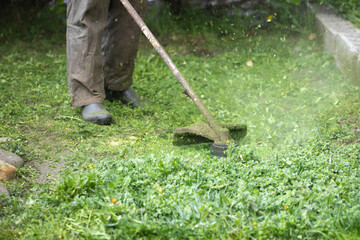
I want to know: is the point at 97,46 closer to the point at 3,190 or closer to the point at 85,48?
the point at 85,48

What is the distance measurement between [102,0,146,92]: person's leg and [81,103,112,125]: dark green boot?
1.65 feet

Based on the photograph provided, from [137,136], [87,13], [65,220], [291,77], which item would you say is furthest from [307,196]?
[291,77]

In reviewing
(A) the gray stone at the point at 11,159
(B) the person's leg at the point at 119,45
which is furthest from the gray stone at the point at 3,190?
(B) the person's leg at the point at 119,45

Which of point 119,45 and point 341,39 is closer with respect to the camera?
point 119,45

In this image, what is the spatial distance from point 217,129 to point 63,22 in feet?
14.0

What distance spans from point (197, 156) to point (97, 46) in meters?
1.43

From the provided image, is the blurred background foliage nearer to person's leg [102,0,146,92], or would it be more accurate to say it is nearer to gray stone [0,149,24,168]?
person's leg [102,0,146,92]

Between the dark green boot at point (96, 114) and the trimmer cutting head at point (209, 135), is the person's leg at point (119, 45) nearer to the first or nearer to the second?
the dark green boot at point (96, 114)

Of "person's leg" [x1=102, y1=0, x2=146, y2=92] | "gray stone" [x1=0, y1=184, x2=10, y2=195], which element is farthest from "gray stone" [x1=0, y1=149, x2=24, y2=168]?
"person's leg" [x1=102, y1=0, x2=146, y2=92]

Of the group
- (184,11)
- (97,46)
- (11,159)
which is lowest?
(184,11)

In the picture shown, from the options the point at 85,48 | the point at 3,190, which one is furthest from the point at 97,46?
the point at 3,190

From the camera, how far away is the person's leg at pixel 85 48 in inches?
134

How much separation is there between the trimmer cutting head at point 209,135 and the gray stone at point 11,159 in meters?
0.98

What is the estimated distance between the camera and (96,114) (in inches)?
136
